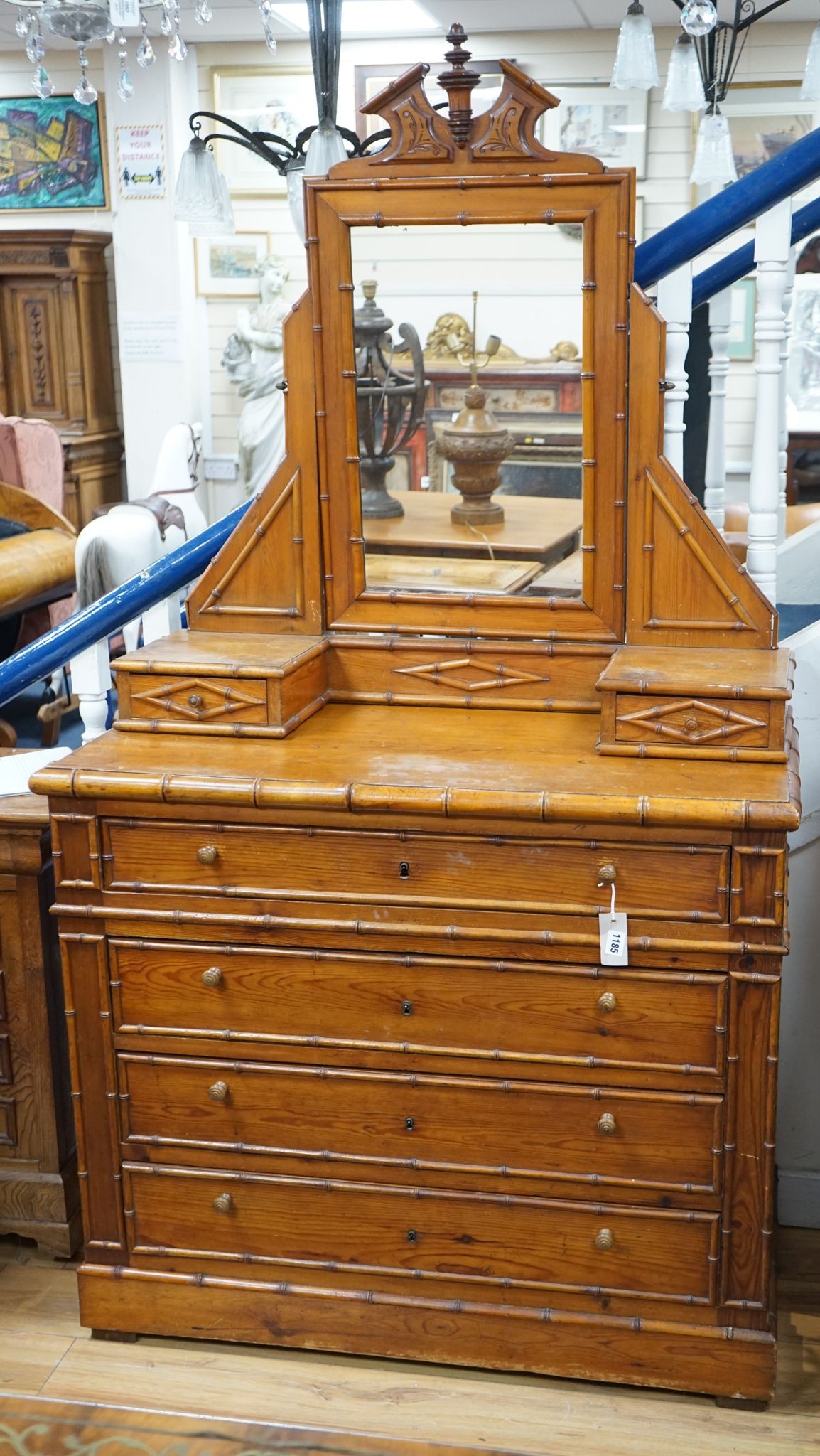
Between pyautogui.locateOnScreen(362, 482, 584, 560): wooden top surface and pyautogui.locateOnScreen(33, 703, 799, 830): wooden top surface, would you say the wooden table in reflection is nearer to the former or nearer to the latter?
pyautogui.locateOnScreen(362, 482, 584, 560): wooden top surface

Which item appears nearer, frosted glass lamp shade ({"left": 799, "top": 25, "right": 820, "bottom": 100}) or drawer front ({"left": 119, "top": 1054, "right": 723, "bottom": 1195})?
drawer front ({"left": 119, "top": 1054, "right": 723, "bottom": 1195})

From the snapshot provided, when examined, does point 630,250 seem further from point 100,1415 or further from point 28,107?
point 28,107

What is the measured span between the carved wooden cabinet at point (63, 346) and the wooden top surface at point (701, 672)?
→ 6922 mm

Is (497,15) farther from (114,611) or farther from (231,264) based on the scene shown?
(114,611)

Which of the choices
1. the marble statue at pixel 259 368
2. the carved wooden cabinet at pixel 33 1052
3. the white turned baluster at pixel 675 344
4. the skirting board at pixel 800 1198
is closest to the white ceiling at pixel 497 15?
the marble statue at pixel 259 368

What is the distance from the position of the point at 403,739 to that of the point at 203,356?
705 centimetres

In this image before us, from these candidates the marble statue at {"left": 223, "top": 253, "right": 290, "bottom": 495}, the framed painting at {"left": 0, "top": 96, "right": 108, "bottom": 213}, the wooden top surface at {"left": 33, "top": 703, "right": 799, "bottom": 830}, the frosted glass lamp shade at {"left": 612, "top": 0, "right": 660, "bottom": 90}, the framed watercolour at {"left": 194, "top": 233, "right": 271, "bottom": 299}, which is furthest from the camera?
the framed painting at {"left": 0, "top": 96, "right": 108, "bottom": 213}

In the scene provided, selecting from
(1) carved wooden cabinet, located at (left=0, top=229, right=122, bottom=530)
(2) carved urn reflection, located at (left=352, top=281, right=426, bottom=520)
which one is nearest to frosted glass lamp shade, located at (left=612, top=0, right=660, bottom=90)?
(2) carved urn reflection, located at (left=352, top=281, right=426, bottom=520)

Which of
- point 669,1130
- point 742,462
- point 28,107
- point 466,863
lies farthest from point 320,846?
point 28,107

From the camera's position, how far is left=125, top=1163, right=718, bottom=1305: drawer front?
235cm

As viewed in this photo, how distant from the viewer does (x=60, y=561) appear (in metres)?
6.86

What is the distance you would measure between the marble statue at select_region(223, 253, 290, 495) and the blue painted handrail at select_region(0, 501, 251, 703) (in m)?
5.56

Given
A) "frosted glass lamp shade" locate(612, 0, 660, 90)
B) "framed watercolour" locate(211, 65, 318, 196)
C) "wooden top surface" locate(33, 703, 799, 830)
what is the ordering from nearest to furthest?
"wooden top surface" locate(33, 703, 799, 830) → "frosted glass lamp shade" locate(612, 0, 660, 90) → "framed watercolour" locate(211, 65, 318, 196)

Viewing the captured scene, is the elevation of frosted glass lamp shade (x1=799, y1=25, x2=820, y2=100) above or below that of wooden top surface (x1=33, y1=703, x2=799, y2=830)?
above
